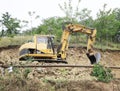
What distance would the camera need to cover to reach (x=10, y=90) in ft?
42.4

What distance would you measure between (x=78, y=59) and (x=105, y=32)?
579 centimetres

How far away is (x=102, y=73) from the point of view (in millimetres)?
16359

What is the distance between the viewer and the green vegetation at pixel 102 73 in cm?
1617

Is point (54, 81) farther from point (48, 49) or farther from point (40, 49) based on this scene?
point (48, 49)

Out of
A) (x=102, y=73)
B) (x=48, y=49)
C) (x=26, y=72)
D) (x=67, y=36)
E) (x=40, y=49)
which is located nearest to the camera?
(x=26, y=72)

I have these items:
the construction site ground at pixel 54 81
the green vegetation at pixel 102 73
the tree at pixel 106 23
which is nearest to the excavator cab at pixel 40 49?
the construction site ground at pixel 54 81

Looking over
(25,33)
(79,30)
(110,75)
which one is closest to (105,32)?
(25,33)

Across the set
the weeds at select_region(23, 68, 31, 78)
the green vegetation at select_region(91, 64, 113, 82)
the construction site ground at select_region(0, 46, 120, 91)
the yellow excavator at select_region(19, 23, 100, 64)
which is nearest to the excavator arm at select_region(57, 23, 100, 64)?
the yellow excavator at select_region(19, 23, 100, 64)

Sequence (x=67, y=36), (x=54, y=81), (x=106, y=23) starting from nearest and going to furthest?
(x=54, y=81) → (x=67, y=36) → (x=106, y=23)

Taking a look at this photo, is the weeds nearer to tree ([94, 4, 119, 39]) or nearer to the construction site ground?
the construction site ground

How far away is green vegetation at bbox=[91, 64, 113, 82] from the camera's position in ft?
53.0

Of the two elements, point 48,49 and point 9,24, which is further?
point 9,24

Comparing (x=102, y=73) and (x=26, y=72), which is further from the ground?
(x=26, y=72)

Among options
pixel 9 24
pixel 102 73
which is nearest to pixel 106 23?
pixel 9 24
